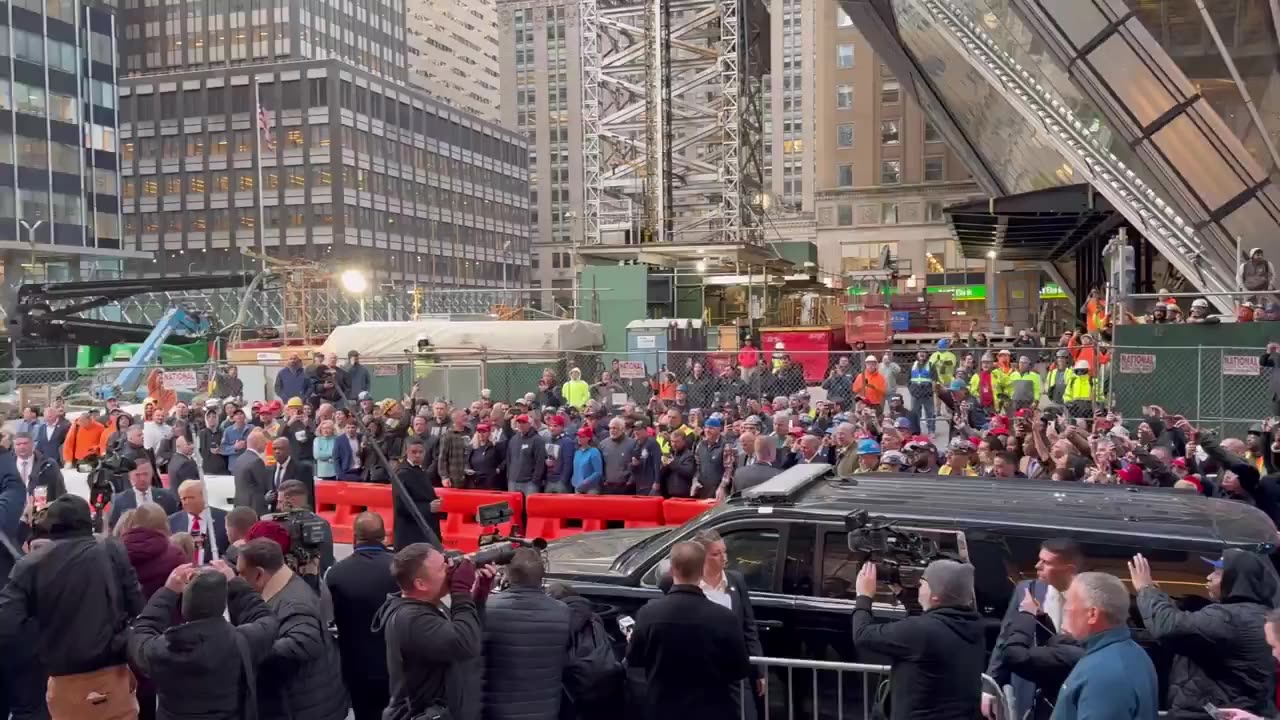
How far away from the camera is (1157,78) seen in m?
20.5

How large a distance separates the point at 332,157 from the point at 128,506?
260 ft

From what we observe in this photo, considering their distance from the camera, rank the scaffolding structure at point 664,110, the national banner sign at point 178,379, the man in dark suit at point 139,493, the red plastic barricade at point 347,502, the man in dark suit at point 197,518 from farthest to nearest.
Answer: the scaffolding structure at point 664,110 < the national banner sign at point 178,379 < the red plastic barricade at point 347,502 < the man in dark suit at point 139,493 < the man in dark suit at point 197,518

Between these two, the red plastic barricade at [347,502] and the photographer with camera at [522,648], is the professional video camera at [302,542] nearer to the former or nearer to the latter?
the photographer with camera at [522,648]

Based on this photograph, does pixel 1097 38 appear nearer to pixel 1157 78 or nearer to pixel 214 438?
pixel 1157 78

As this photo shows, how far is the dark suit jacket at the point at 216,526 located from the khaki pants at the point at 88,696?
203cm

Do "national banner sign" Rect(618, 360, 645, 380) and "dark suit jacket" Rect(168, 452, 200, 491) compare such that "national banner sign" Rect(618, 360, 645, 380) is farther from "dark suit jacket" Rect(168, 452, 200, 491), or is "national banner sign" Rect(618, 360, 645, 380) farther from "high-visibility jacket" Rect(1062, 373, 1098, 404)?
"dark suit jacket" Rect(168, 452, 200, 491)

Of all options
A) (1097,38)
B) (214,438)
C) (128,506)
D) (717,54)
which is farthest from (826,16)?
(128,506)

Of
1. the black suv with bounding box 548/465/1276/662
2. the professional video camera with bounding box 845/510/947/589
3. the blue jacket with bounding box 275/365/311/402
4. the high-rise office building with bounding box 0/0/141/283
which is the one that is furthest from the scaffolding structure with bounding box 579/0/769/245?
the professional video camera with bounding box 845/510/947/589

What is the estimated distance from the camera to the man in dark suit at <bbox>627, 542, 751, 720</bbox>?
4.78 m

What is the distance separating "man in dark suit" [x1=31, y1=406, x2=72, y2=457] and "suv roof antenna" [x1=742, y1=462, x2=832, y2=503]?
12.9 m

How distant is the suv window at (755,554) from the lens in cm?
621

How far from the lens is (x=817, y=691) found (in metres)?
5.89

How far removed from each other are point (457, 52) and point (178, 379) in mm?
127113

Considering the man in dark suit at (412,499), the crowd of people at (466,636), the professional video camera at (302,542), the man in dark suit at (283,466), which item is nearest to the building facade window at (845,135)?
the man in dark suit at (283,466)
